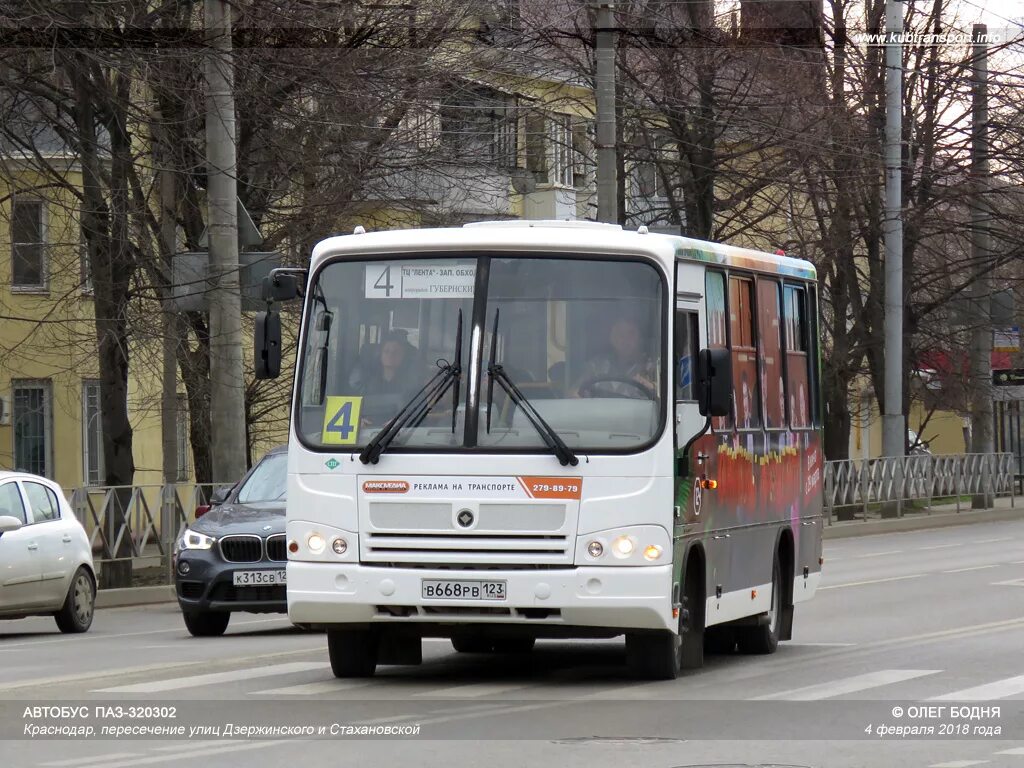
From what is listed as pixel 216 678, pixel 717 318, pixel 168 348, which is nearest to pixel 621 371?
pixel 717 318

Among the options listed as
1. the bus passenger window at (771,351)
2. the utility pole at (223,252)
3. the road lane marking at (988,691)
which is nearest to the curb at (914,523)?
the utility pole at (223,252)

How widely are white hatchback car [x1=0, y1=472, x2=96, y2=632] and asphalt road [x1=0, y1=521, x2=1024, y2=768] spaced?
0.45 meters

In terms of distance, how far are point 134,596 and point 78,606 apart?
4.59m

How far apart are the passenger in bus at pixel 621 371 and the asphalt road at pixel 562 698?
1.75 meters

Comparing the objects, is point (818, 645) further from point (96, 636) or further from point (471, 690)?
point (96, 636)

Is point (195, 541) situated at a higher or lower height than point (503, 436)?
lower

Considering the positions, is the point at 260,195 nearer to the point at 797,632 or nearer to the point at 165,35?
the point at 165,35

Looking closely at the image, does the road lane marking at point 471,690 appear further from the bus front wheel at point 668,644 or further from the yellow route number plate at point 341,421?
the yellow route number plate at point 341,421

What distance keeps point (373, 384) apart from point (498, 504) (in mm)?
1117

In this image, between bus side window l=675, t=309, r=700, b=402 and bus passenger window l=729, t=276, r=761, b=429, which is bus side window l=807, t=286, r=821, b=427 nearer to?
bus passenger window l=729, t=276, r=761, b=429

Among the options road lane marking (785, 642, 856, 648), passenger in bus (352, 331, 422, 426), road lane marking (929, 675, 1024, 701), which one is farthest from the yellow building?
road lane marking (929, 675, 1024, 701)

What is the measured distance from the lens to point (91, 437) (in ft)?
135

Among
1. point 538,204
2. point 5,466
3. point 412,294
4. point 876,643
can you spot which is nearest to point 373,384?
point 412,294
